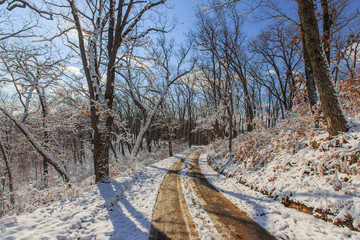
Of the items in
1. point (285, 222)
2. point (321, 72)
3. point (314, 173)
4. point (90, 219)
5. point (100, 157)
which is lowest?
point (285, 222)

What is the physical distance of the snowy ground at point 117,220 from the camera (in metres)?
2.99

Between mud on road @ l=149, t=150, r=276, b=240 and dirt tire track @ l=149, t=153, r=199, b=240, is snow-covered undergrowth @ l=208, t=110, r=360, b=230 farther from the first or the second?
dirt tire track @ l=149, t=153, r=199, b=240

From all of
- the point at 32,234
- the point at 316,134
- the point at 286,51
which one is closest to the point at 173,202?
the point at 32,234

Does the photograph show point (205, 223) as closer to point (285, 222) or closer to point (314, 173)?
point (285, 222)

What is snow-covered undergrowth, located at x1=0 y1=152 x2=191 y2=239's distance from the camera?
299cm

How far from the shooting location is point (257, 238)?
3.12 metres

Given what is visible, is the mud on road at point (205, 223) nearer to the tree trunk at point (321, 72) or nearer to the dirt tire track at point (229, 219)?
the dirt tire track at point (229, 219)

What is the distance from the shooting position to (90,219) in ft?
12.6

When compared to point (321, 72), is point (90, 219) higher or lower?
lower

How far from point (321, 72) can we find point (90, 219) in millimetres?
7179

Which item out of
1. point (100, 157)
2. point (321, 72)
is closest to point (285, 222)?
point (321, 72)

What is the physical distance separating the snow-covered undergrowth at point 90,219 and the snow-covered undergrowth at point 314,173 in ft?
12.6

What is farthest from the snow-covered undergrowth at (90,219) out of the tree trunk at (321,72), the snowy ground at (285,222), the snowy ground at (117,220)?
the tree trunk at (321,72)

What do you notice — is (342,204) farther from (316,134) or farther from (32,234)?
(32,234)
